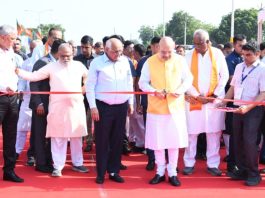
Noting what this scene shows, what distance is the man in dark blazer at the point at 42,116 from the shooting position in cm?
614

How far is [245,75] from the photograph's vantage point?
18.6 feet

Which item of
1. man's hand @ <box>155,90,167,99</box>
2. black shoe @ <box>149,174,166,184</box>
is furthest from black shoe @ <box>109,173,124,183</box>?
man's hand @ <box>155,90,167,99</box>

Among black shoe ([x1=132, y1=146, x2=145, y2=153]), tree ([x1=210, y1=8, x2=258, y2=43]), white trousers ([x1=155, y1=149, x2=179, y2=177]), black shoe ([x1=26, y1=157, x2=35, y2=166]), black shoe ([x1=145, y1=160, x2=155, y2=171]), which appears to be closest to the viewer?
white trousers ([x1=155, y1=149, x2=179, y2=177])

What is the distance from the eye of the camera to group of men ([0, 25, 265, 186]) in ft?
18.2

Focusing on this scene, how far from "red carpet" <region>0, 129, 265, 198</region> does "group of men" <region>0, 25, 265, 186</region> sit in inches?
6.1

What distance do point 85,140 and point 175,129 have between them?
3411 mm

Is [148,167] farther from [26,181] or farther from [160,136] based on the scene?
[26,181]

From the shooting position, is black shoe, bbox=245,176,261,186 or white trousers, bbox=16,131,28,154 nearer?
black shoe, bbox=245,176,261,186

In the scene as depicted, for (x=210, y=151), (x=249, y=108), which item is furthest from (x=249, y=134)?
(x=210, y=151)

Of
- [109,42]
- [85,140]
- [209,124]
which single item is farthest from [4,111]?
[85,140]

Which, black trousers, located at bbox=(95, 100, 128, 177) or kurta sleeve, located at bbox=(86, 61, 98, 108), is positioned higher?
kurta sleeve, located at bbox=(86, 61, 98, 108)

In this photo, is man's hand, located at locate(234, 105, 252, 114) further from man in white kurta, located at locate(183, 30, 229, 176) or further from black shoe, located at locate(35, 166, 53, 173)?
black shoe, located at locate(35, 166, 53, 173)

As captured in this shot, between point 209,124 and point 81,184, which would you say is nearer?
point 81,184

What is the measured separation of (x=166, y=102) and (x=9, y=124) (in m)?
1.99
